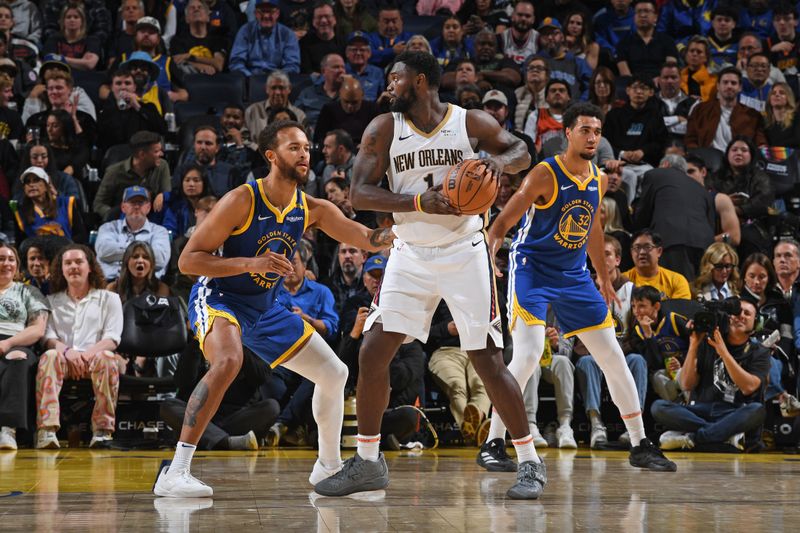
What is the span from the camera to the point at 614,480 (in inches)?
218

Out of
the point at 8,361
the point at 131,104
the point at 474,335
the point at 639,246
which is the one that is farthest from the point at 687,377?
the point at 131,104

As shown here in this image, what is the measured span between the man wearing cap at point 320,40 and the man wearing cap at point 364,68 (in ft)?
1.97

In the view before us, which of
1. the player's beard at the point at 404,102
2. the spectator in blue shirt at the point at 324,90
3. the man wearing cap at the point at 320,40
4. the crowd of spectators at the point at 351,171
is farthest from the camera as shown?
the man wearing cap at the point at 320,40

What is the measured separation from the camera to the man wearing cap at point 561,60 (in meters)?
12.2

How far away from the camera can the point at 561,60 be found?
12.4 m

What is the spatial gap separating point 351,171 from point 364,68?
3793 mm

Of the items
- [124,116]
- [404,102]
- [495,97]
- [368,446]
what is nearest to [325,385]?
[368,446]

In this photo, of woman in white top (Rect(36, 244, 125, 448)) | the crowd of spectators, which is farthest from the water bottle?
woman in white top (Rect(36, 244, 125, 448))

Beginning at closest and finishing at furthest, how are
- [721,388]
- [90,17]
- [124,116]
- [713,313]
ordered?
[713,313] → [721,388] → [124,116] → [90,17]

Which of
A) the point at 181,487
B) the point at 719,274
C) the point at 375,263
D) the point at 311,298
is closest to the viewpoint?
the point at 181,487

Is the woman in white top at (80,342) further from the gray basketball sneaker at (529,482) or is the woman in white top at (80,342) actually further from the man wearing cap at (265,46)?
the man wearing cap at (265,46)

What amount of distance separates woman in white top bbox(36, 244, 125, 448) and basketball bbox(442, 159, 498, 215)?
4.40m

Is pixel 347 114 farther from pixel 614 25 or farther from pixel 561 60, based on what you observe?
pixel 614 25

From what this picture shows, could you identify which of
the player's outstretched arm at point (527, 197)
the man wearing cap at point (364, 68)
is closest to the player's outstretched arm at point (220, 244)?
the player's outstretched arm at point (527, 197)
